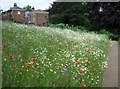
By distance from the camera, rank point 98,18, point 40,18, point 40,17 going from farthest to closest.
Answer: point 40,18 → point 40,17 → point 98,18

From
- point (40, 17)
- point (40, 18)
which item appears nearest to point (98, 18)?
point (40, 17)

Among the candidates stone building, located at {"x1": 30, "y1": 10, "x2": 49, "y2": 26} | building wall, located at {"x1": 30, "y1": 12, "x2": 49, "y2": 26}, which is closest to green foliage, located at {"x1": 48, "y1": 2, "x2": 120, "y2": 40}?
building wall, located at {"x1": 30, "y1": 12, "x2": 49, "y2": 26}

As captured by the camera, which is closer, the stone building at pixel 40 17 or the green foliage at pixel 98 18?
the green foliage at pixel 98 18

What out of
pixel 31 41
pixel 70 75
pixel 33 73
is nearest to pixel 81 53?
pixel 31 41

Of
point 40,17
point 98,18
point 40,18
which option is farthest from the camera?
point 40,18

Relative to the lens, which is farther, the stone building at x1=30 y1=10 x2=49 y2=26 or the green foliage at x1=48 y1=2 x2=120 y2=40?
the stone building at x1=30 y1=10 x2=49 y2=26

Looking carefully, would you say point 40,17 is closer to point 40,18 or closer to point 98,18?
point 40,18

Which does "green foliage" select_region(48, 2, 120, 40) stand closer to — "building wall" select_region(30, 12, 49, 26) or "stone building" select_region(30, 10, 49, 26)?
"building wall" select_region(30, 12, 49, 26)

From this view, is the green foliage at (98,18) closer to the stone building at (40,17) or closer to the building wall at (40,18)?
the building wall at (40,18)

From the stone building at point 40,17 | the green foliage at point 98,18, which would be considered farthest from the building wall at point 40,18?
the green foliage at point 98,18

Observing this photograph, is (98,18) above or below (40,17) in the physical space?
above

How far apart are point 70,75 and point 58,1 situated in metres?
55.0

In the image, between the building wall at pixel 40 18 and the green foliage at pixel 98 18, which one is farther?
the building wall at pixel 40 18

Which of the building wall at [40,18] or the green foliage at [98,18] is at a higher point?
the green foliage at [98,18]
